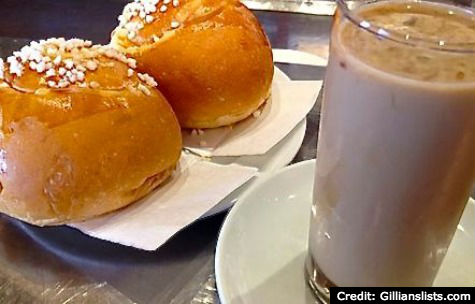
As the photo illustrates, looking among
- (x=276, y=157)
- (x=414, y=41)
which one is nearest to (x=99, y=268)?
(x=276, y=157)

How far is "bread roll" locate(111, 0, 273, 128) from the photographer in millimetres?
886

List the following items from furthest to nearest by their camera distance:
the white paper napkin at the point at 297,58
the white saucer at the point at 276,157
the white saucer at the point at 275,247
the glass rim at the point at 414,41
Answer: the white paper napkin at the point at 297,58 → the white saucer at the point at 276,157 → the white saucer at the point at 275,247 → the glass rim at the point at 414,41

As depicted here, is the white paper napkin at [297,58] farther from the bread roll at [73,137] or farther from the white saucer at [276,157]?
the bread roll at [73,137]

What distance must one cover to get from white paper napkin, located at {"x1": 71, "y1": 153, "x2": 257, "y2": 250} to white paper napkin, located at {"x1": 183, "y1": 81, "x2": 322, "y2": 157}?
2.3 inches

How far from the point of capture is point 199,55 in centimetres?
89

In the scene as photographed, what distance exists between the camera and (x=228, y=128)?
94cm

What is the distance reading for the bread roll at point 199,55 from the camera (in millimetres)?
886

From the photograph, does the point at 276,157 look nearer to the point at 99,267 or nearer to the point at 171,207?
the point at 171,207

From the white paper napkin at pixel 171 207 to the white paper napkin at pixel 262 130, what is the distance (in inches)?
2.3

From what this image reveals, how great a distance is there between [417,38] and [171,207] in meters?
0.39

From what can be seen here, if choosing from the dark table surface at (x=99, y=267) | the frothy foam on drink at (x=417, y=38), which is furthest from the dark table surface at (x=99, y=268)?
the frothy foam on drink at (x=417, y=38)

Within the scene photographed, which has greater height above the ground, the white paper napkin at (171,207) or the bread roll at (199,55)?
the bread roll at (199,55)

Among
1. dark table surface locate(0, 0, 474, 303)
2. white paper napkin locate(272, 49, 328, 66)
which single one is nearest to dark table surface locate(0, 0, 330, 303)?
dark table surface locate(0, 0, 474, 303)

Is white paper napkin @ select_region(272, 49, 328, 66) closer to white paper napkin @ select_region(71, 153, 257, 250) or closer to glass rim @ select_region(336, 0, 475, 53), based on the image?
white paper napkin @ select_region(71, 153, 257, 250)
